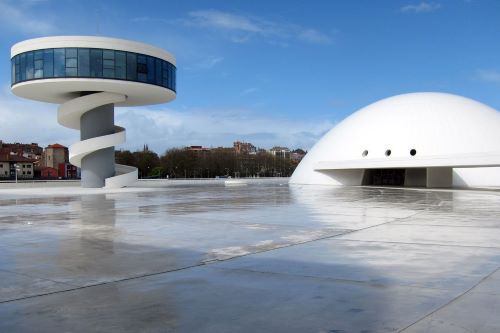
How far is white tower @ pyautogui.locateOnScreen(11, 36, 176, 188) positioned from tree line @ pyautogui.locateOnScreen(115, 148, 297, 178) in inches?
2972

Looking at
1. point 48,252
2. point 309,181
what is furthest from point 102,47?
point 48,252

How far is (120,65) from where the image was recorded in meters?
43.1

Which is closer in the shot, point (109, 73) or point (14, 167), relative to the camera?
point (109, 73)

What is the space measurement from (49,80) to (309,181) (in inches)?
1050

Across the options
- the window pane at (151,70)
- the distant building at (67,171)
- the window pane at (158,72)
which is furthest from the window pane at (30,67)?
the distant building at (67,171)

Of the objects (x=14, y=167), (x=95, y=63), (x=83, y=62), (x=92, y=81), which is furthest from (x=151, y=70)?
(x=14, y=167)

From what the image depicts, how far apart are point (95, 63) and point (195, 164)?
91961 millimetres

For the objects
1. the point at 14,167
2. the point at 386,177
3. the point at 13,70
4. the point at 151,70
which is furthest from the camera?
the point at 14,167

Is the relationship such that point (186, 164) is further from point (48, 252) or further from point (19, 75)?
point (48, 252)

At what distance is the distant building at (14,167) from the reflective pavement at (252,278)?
123 metres

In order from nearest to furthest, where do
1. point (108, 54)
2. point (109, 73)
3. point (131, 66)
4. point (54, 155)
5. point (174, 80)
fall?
point (109, 73) → point (108, 54) → point (131, 66) → point (174, 80) → point (54, 155)

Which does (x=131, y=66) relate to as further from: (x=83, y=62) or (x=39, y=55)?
(x=39, y=55)

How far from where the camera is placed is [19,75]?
4325 centimetres

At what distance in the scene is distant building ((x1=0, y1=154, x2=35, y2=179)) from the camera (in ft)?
416
